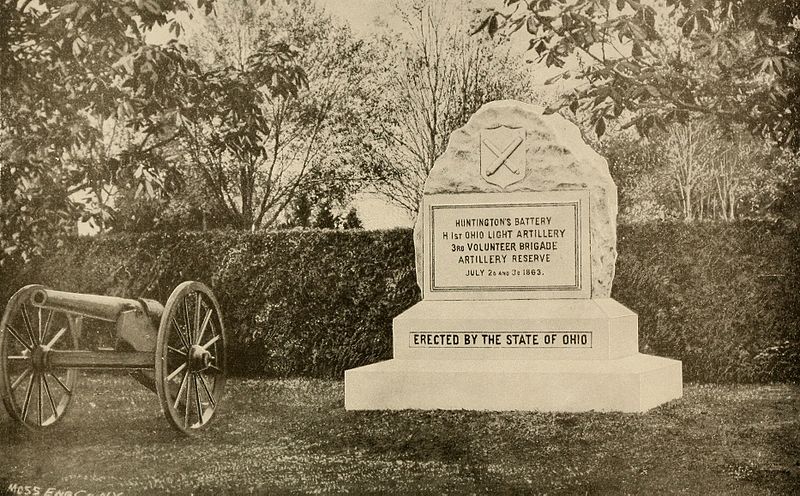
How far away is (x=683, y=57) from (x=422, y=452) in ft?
13.9

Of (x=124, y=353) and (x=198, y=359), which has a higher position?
(x=124, y=353)

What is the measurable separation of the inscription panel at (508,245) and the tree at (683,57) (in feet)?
3.01

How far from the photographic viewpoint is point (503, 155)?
314 inches

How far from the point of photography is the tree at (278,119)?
9.20 metres

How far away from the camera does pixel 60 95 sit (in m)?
7.70

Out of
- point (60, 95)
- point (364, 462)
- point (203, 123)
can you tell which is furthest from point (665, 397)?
point (60, 95)

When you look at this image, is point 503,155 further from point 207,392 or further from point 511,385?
point 207,392

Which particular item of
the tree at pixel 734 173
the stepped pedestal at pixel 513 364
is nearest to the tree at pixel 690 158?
the tree at pixel 734 173

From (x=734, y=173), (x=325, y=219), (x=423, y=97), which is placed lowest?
(x=325, y=219)

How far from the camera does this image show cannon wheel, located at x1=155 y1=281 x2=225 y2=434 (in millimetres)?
6457

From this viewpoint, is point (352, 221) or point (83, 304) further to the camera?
point (352, 221)

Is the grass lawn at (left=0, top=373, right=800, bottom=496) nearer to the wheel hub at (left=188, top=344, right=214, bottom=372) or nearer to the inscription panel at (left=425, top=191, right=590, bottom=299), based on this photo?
the wheel hub at (left=188, top=344, right=214, bottom=372)

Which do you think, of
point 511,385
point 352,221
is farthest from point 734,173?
point 352,221

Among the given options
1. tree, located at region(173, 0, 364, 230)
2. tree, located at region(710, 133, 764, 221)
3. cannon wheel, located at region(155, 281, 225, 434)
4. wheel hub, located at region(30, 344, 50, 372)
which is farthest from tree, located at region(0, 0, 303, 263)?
tree, located at region(710, 133, 764, 221)
